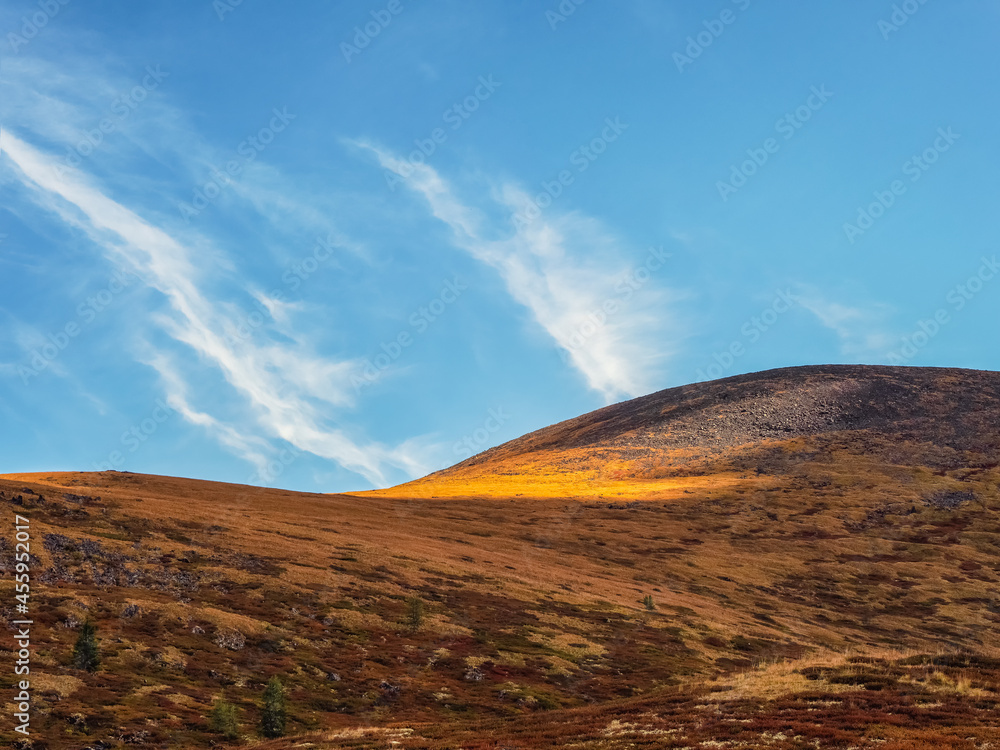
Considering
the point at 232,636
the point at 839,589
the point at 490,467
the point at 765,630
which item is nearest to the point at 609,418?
the point at 490,467

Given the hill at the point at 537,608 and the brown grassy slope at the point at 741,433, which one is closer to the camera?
the hill at the point at 537,608

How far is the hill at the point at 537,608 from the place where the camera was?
1043 inches

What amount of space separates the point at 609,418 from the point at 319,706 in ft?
534

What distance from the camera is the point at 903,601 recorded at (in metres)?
77.1

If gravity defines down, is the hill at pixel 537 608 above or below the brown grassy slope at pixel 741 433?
below

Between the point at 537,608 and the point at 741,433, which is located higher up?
the point at 741,433

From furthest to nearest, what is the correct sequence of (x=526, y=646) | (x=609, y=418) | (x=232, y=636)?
1. (x=609, y=418)
2. (x=526, y=646)
3. (x=232, y=636)

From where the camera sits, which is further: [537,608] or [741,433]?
[741,433]

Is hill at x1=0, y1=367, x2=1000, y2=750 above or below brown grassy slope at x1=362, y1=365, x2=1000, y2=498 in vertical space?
below

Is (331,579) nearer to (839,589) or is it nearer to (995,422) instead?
(839,589)

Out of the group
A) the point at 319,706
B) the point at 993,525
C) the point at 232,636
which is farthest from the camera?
the point at 993,525

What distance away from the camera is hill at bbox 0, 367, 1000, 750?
86.9ft

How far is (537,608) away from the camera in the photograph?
177ft

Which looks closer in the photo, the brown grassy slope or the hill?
the hill
